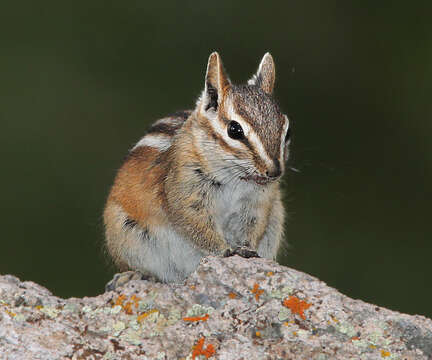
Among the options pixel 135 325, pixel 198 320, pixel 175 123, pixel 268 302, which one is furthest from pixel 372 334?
pixel 175 123

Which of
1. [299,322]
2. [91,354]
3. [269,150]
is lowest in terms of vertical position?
[91,354]

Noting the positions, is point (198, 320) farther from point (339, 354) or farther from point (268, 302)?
point (339, 354)

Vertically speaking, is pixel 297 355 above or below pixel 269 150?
below

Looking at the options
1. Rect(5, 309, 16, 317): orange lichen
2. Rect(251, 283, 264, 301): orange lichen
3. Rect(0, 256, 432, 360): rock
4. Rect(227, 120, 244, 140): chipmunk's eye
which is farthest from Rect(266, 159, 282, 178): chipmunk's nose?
Rect(5, 309, 16, 317): orange lichen

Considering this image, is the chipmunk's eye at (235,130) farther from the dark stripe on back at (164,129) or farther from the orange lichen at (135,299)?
the orange lichen at (135,299)

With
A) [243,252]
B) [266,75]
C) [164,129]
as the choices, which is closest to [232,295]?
[243,252]

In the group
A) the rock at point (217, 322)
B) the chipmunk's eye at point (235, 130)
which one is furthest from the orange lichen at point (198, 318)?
the chipmunk's eye at point (235, 130)

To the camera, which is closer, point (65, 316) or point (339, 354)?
point (339, 354)

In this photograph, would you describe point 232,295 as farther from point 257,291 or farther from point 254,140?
point 254,140

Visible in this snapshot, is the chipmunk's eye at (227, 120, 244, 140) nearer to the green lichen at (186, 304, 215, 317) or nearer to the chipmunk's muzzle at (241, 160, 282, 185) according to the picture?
the chipmunk's muzzle at (241, 160, 282, 185)
